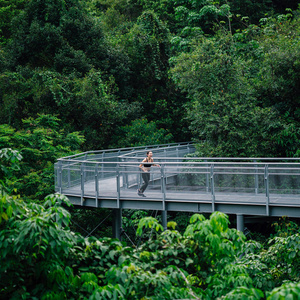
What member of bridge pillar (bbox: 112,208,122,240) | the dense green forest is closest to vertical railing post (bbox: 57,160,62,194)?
the dense green forest

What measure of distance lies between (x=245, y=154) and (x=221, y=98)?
2.81 meters

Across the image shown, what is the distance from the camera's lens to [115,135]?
87.3 feet

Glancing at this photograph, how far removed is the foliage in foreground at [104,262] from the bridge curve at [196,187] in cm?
637

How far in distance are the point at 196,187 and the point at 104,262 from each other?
7.71 m

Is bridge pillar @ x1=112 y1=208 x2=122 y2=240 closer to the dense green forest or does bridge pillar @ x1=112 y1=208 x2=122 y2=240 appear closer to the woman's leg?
the dense green forest

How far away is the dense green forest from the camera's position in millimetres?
4762

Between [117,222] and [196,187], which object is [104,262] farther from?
[117,222]

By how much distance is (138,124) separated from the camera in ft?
86.4

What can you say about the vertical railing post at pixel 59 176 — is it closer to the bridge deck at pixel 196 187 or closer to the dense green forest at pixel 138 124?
the bridge deck at pixel 196 187

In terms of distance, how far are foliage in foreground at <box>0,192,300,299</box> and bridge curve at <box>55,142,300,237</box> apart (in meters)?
6.37

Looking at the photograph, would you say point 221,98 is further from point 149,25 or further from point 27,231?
point 27,231

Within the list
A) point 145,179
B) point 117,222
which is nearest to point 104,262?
point 145,179

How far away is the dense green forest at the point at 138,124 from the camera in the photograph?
187 inches

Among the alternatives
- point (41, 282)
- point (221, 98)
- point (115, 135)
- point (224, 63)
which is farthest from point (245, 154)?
point (41, 282)
